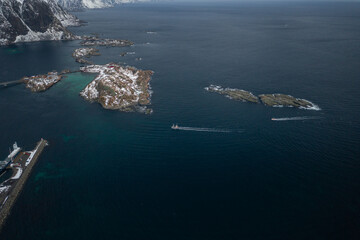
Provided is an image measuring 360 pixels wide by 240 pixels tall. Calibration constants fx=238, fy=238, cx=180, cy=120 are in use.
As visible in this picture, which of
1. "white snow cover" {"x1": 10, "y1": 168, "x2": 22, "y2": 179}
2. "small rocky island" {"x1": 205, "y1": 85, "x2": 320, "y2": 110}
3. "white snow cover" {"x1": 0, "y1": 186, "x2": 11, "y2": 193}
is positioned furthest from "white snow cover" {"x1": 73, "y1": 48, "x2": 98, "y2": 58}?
"white snow cover" {"x1": 0, "y1": 186, "x2": 11, "y2": 193}

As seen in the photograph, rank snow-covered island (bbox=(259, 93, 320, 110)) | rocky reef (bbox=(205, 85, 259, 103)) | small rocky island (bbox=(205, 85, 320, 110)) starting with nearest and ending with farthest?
1. snow-covered island (bbox=(259, 93, 320, 110))
2. small rocky island (bbox=(205, 85, 320, 110))
3. rocky reef (bbox=(205, 85, 259, 103))

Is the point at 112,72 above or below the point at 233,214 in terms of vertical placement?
→ above

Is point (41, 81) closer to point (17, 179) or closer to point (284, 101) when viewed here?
point (17, 179)

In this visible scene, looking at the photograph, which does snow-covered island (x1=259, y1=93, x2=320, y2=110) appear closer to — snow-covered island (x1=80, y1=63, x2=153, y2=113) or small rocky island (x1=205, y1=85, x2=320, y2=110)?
small rocky island (x1=205, y1=85, x2=320, y2=110)

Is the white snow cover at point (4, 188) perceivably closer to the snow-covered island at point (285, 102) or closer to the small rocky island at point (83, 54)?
the snow-covered island at point (285, 102)

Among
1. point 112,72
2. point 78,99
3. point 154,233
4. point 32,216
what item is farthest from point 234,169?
point 112,72

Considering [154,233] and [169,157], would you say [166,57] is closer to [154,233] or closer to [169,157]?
[169,157]
